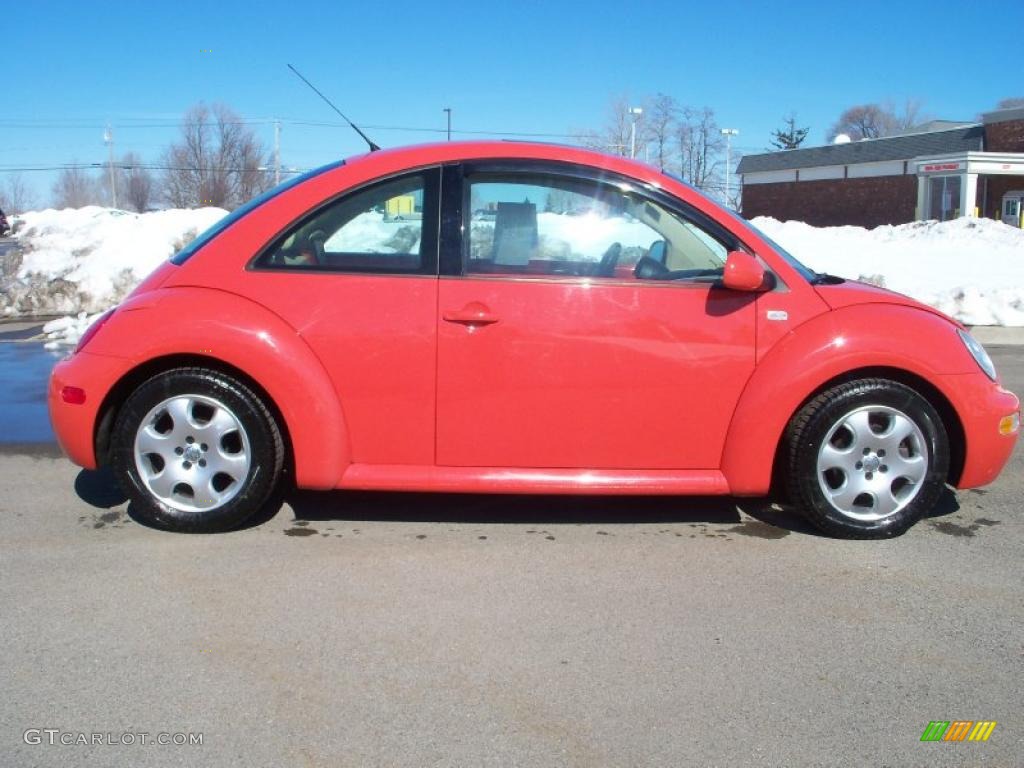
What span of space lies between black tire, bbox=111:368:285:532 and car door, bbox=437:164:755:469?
2.57ft

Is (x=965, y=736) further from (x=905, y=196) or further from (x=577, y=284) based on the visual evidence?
(x=905, y=196)

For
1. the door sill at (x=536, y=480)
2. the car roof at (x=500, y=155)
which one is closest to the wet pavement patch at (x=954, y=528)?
the door sill at (x=536, y=480)

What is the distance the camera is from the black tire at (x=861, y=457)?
12.9ft

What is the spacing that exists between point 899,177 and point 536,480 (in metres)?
44.5

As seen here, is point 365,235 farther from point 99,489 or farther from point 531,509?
point 99,489

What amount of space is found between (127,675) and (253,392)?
139 cm

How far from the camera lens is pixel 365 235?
404 cm

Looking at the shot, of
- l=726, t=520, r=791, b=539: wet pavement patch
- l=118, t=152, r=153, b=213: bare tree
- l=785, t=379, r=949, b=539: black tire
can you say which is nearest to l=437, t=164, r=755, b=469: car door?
l=785, t=379, r=949, b=539: black tire

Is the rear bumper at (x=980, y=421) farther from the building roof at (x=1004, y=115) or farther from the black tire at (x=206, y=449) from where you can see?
the building roof at (x=1004, y=115)

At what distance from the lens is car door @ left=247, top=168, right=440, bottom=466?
3.89 m

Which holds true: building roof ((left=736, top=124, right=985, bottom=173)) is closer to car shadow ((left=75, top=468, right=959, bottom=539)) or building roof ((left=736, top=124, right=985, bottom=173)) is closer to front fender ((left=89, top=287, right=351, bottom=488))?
car shadow ((left=75, top=468, right=959, bottom=539))

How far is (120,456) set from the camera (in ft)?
13.2

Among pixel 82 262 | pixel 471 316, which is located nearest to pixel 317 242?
pixel 471 316

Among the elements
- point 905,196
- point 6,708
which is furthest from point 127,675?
point 905,196
